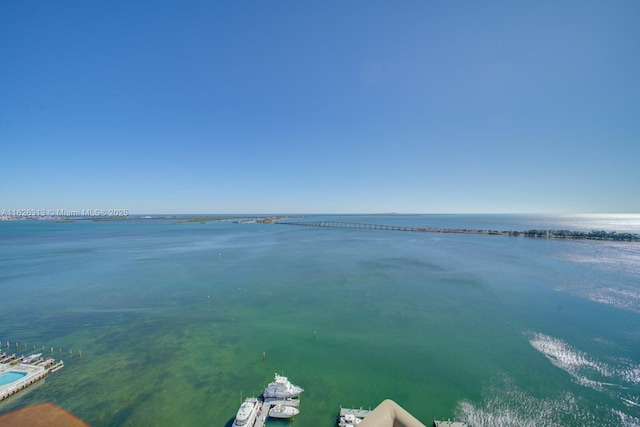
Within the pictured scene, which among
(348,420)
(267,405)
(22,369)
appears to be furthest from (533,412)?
(22,369)

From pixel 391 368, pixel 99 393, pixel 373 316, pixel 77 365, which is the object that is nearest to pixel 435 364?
pixel 391 368

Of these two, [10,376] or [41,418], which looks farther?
[10,376]

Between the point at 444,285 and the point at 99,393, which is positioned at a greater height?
the point at 444,285

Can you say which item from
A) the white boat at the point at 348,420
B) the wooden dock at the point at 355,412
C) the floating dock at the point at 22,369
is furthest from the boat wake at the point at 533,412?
the floating dock at the point at 22,369

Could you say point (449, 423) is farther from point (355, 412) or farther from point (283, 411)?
point (283, 411)

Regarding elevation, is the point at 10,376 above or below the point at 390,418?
below

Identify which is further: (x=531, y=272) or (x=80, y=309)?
(x=531, y=272)

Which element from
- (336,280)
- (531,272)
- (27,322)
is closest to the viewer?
(27,322)

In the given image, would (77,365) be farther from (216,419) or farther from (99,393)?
(216,419)
